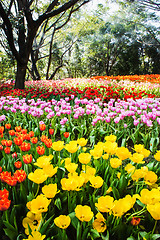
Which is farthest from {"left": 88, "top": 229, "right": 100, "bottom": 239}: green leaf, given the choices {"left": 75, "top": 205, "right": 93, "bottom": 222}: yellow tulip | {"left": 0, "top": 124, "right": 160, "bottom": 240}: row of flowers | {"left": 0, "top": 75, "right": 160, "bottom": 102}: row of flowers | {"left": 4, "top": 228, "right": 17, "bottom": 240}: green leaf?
{"left": 0, "top": 75, "right": 160, "bottom": 102}: row of flowers

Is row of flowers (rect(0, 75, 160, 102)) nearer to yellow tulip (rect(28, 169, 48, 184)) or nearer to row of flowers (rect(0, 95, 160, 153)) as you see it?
row of flowers (rect(0, 95, 160, 153))

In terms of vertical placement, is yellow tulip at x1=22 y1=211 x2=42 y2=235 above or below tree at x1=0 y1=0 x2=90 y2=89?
below

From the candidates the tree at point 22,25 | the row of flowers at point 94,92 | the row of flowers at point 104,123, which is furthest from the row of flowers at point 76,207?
the tree at point 22,25

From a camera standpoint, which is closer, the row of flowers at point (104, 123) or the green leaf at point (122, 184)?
the green leaf at point (122, 184)

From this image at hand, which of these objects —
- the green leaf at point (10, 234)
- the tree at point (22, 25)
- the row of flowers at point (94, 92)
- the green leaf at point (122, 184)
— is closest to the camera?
the green leaf at point (10, 234)

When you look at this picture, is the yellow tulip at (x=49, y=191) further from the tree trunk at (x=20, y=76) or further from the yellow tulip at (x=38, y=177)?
the tree trunk at (x=20, y=76)

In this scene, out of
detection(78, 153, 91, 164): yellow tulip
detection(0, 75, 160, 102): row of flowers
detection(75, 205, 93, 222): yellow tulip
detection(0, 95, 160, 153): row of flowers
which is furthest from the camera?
detection(0, 75, 160, 102): row of flowers

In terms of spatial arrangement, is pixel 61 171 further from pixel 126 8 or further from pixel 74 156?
pixel 126 8

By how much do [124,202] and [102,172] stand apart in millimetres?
673

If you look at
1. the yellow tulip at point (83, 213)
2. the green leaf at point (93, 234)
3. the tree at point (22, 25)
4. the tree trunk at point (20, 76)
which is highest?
the tree at point (22, 25)

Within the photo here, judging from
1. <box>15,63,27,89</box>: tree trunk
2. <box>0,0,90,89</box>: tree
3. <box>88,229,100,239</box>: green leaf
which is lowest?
<box>88,229,100,239</box>: green leaf

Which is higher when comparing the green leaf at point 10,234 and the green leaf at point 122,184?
the green leaf at point 122,184

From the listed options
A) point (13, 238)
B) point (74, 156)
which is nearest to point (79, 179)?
point (13, 238)

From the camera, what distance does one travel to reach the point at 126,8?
1881cm
